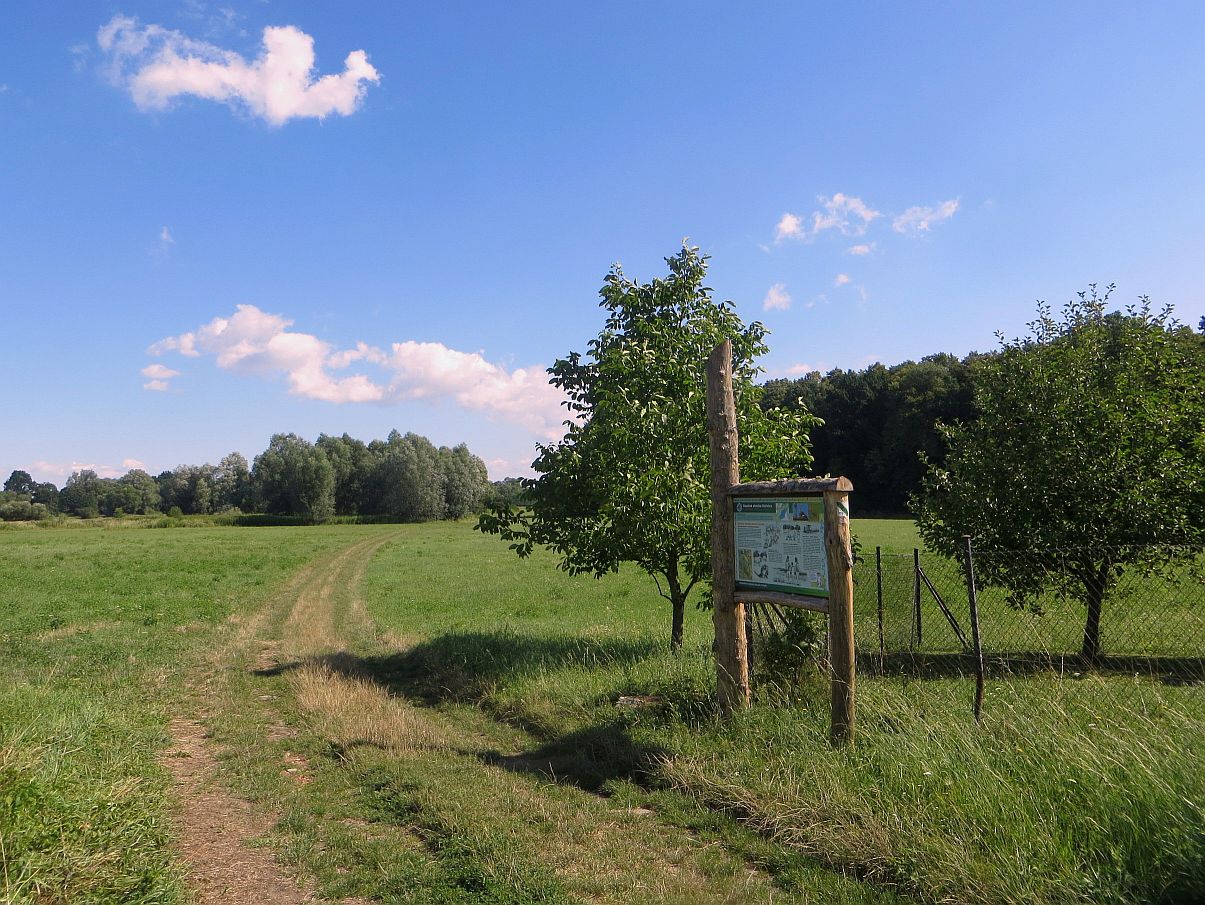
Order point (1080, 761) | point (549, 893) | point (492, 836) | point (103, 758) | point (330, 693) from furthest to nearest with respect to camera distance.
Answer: point (330, 693) < point (103, 758) < point (492, 836) < point (1080, 761) < point (549, 893)

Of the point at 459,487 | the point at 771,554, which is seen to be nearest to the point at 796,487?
the point at 771,554

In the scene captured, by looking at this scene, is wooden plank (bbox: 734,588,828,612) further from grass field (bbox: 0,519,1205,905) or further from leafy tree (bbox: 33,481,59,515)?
leafy tree (bbox: 33,481,59,515)

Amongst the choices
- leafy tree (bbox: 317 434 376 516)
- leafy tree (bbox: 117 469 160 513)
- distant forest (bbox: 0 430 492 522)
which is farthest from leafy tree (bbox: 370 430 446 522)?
leafy tree (bbox: 117 469 160 513)

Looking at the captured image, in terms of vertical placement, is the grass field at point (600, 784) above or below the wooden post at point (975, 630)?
below

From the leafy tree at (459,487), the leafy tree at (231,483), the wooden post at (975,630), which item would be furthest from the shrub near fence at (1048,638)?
the leafy tree at (231,483)

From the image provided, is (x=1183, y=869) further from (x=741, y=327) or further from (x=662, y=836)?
(x=741, y=327)

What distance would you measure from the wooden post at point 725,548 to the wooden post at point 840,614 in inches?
48.2

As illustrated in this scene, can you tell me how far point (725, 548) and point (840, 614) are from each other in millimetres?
1599

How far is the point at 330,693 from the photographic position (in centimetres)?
950

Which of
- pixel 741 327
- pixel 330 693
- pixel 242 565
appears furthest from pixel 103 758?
pixel 242 565

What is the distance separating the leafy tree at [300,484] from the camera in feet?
318

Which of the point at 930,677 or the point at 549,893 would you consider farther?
the point at 930,677

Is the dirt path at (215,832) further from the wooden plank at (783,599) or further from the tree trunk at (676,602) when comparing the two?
the tree trunk at (676,602)

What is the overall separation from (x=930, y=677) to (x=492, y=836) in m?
7.47
